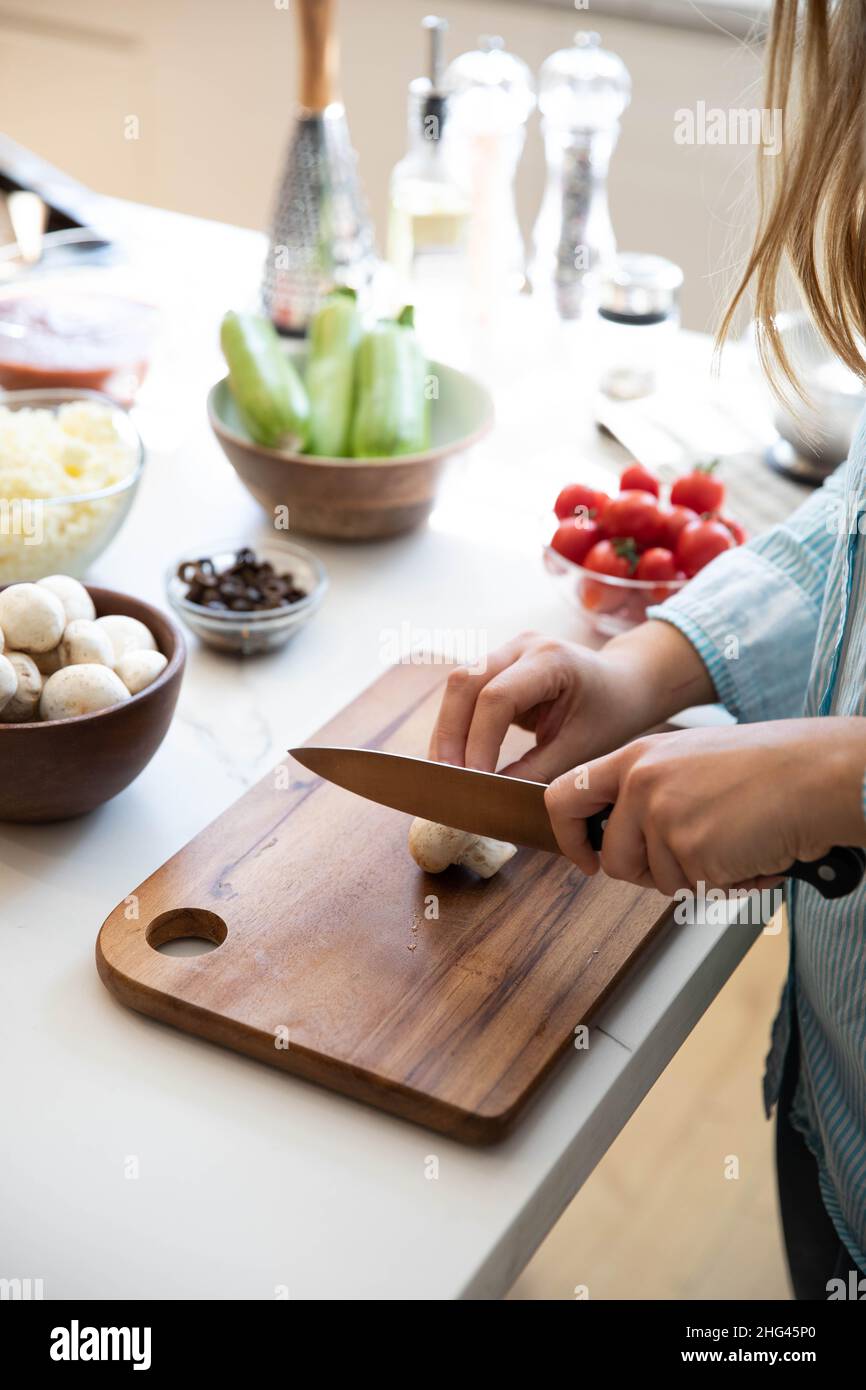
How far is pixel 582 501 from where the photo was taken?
4.03 ft

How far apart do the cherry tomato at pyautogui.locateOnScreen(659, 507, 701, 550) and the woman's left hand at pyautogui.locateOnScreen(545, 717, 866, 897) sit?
0.48m

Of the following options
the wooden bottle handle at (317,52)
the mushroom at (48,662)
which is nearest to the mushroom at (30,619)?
the mushroom at (48,662)

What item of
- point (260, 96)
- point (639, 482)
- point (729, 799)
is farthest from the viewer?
point (260, 96)

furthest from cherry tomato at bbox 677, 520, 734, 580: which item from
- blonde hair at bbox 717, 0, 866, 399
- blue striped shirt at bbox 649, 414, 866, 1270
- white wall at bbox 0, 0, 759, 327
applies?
white wall at bbox 0, 0, 759, 327

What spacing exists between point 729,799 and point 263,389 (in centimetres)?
76

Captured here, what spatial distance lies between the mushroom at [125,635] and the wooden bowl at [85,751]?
0.05 ft

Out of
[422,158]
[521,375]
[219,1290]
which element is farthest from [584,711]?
[422,158]

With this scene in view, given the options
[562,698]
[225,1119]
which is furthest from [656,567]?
[225,1119]

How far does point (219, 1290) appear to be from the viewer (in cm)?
67
